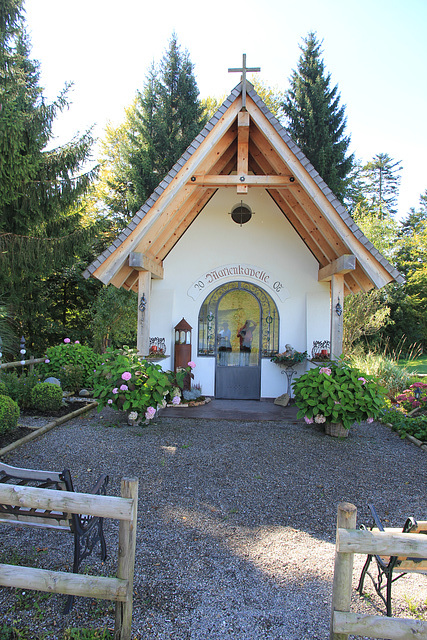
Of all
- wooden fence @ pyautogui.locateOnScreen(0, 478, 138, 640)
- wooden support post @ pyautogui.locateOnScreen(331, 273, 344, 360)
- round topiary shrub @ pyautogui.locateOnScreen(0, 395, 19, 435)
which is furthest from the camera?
wooden support post @ pyautogui.locateOnScreen(331, 273, 344, 360)

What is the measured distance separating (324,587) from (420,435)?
4.54 metres

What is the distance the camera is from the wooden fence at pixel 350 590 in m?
1.99

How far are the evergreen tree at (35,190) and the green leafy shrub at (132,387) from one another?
6.75 meters

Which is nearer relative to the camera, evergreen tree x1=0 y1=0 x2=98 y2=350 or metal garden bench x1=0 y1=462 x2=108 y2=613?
metal garden bench x1=0 y1=462 x2=108 y2=613

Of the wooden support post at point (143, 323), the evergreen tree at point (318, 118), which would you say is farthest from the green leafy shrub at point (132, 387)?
the evergreen tree at point (318, 118)

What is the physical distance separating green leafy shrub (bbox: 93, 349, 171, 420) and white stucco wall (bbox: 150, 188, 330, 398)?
2273 millimetres

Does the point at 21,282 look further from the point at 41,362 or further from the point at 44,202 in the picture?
the point at 41,362

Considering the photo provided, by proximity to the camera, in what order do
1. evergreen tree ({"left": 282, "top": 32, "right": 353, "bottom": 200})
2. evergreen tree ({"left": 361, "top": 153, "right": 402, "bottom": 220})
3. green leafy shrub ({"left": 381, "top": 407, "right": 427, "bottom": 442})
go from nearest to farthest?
green leafy shrub ({"left": 381, "top": 407, "right": 427, "bottom": 442}) → evergreen tree ({"left": 282, "top": 32, "right": 353, "bottom": 200}) → evergreen tree ({"left": 361, "top": 153, "right": 402, "bottom": 220})

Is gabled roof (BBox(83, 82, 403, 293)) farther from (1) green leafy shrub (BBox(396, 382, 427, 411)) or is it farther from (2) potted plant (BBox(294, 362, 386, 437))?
(1) green leafy shrub (BBox(396, 382, 427, 411))

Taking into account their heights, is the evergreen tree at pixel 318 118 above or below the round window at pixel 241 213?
above

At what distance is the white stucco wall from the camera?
28.9 ft

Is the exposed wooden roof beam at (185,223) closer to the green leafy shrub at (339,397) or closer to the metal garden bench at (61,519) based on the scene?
the green leafy shrub at (339,397)

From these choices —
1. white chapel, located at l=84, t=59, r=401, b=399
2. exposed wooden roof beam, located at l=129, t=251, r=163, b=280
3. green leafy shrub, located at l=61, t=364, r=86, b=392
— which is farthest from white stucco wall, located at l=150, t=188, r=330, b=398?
green leafy shrub, located at l=61, t=364, r=86, b=392

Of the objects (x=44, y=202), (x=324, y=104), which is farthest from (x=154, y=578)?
(x=324, y=104)
